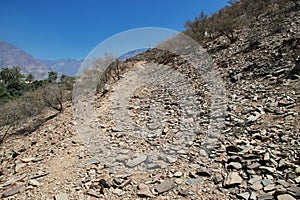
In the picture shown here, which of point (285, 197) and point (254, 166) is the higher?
point (254, 166)

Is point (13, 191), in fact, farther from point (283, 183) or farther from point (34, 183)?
point (283, 183)

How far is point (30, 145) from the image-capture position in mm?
5359

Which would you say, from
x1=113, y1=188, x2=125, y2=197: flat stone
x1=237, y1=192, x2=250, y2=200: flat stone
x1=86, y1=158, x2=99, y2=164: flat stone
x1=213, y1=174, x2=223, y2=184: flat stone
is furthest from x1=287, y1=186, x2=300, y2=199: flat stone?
x1=86, y1=158, x2=99, y2=164: flat stone

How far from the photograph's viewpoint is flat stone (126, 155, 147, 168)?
346 centimetres

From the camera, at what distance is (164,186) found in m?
2.81

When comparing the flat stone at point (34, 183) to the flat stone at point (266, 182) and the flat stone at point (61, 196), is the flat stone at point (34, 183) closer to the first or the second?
the flat stone at point (61, 196)

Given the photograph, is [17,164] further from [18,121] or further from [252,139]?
[18,121]

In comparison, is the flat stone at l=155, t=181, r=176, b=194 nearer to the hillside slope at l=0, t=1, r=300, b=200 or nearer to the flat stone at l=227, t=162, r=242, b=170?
the hillside slope at l=0, t=1, r=300, b=200

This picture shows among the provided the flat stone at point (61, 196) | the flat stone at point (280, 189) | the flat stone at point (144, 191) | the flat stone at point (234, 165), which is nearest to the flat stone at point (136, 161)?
the flat stone at point (144, 191)

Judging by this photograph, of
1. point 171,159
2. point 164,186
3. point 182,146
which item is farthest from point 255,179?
point 182,146

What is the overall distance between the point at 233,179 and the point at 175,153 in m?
1.16

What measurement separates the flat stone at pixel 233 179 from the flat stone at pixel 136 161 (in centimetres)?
146

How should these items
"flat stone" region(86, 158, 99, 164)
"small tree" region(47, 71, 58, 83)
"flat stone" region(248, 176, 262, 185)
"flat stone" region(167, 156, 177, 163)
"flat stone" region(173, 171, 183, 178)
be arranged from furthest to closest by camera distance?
"small tree" region(47, 71, 58, 83)
"flat stone" region(86, 158, 99, 164)
"flat stone" region(167, 156, 177, 163)
"flat stone" region(173, 171, 183, 178)
"flat stone" region(248, 176, 262, 185)

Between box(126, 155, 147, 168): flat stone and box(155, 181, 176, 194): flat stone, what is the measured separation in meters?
0.72
